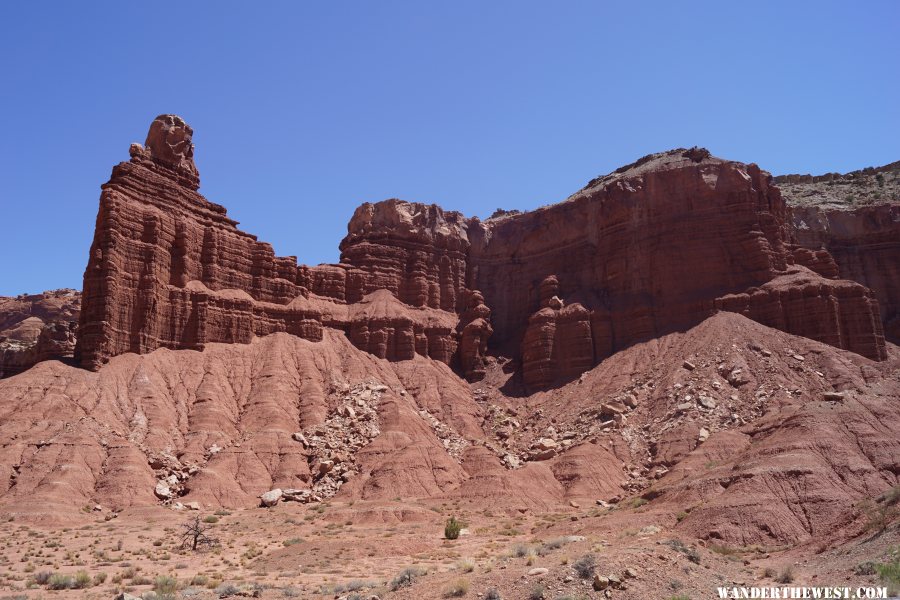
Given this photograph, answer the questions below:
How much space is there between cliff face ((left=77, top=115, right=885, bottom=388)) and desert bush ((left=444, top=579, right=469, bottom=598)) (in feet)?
140

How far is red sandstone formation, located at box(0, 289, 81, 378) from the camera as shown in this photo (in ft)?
190

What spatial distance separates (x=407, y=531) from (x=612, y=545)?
17197mm

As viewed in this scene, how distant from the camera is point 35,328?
312ft

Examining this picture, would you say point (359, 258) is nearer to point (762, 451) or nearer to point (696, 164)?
point (696, 164)

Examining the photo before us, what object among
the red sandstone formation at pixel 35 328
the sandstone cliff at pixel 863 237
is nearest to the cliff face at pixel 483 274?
the red sandstone formation at pixel 35 328

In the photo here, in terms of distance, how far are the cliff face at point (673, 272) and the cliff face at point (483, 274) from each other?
0.46ft

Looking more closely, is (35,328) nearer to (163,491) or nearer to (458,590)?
(163,491)

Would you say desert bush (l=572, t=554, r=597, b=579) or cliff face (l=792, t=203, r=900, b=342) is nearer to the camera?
desert bush (l=572, t=554, r=597, b=579)

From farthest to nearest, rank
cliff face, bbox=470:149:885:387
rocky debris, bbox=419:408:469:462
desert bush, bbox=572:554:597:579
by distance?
cliff face, bbox=470:149:885:387 < rocky debris, bbox=419:408:469:462 < desert bush, bbox=572:554:597:579

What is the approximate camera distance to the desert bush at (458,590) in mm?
21758

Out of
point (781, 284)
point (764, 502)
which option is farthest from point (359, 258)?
point (764, 502)

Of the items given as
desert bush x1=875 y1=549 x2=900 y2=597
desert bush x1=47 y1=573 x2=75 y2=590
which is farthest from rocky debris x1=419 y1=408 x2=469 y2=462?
desert bush x1=875 y1=549 x2=900 y2=597

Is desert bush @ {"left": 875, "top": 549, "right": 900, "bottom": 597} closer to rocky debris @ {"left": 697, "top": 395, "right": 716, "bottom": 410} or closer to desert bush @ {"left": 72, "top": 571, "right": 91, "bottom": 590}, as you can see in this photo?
desert bush @ {"left": 72, "top": 571, "right": 91, "bottom": 590}

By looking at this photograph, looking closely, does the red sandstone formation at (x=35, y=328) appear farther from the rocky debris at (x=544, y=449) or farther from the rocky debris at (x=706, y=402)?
the rocky debris at (x=706, y=402)
